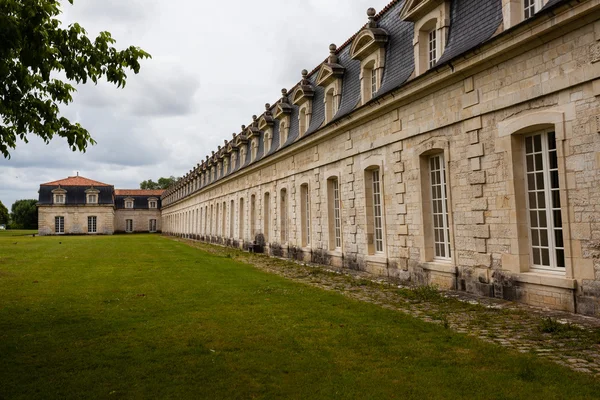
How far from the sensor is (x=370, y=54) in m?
13.1

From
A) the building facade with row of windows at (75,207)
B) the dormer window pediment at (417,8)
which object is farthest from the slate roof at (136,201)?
the dormer window pediment at (417,8)

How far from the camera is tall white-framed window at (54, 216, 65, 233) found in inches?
2377

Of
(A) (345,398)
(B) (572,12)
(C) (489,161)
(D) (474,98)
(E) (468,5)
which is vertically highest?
(E) (468,5)

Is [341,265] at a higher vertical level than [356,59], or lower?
lower

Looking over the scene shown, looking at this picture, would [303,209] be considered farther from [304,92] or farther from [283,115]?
[283,115]

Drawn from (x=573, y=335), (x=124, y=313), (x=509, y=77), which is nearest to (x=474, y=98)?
(x=509, y=77)

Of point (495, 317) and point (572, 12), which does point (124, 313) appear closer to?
point (495, 317)

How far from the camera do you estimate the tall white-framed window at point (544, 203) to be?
7527 mm

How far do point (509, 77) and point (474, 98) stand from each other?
2.87 feet

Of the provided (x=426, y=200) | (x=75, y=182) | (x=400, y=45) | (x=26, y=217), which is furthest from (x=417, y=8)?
(x=26, y=217)

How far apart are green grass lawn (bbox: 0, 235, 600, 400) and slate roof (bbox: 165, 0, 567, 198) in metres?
5.50

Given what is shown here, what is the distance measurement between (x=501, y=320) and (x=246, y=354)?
386 cm

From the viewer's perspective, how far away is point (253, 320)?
6.77 m

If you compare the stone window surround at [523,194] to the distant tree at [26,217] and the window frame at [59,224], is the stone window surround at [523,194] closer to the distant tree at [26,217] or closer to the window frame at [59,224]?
the window frame at [59,224]
